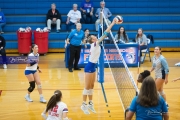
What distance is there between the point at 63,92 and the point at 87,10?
9033 millimetres

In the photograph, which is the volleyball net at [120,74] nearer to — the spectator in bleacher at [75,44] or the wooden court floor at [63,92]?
the wooden court floor at [63,92]

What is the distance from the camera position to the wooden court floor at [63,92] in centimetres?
1095

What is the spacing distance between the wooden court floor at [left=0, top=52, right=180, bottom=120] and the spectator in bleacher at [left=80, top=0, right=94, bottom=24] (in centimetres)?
427

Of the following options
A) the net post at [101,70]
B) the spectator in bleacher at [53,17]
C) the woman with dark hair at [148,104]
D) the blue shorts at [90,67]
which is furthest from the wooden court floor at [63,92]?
the woman with dark hair at [148,104]

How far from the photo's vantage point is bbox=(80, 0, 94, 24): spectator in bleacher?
21306 mm

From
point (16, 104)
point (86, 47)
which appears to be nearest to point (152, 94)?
point (16, 104)

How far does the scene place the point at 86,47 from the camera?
658 inches

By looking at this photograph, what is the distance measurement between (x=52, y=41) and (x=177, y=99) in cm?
969

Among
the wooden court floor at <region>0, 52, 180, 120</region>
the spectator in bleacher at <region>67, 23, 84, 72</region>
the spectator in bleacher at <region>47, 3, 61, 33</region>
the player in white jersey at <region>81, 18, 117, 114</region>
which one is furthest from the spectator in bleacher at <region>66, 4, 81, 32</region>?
the player in white jersey at <region>81, 18, 117, 114</region>

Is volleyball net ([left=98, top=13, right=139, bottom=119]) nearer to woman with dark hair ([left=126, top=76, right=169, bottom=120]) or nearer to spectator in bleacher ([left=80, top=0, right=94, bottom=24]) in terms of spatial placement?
woman with dark hair ([left=126, top=76, right=169, bottom=120])

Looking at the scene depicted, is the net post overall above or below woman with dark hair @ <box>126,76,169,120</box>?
below

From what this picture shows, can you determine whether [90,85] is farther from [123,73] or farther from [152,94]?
[152,94]

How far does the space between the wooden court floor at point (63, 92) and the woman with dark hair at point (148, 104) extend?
15.4 ft

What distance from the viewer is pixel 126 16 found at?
72.7 feet
